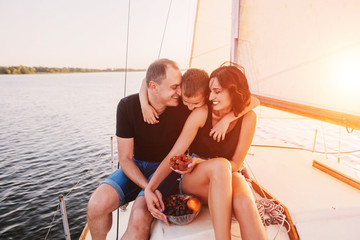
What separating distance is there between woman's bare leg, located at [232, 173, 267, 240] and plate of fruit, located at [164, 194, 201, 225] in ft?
1.20

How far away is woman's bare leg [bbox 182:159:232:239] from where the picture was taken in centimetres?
138

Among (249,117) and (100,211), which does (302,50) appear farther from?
(100,211)

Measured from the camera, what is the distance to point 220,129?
1.85m

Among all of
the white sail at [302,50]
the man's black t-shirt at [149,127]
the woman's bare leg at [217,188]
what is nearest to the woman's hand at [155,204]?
the woman's bare leg at [217,188]

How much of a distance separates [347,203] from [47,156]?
935cm

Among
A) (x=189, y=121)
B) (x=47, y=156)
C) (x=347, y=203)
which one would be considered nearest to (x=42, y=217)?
(x=47, y=156)

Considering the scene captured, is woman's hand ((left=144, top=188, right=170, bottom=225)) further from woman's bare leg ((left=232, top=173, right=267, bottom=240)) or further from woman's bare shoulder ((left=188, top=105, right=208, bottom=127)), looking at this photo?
woman's bare shoulder ((left=188, top=105, right=208, bottom=127))

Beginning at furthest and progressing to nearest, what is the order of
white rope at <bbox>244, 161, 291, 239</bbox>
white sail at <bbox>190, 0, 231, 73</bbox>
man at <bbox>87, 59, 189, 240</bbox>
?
white sail at <bbox>190, 0, 231, 73</bbox> < man at <bbox>87, 59, 189, 240</bbox> < white rope at <bbox>244, 161, 291, 239</bbox>

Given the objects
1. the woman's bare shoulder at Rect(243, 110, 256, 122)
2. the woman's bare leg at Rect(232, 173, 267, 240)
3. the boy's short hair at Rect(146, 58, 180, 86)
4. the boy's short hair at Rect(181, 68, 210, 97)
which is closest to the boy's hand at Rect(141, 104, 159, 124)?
the boy's short hair at Rect(146, 58, 180, 86)

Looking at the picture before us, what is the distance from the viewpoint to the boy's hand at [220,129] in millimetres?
1844

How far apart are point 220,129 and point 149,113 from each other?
0.66 m

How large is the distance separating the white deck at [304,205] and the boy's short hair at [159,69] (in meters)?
1.23

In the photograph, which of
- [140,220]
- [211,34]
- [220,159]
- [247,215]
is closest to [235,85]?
[220,159]

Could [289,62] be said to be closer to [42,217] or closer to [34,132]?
[42,217]
